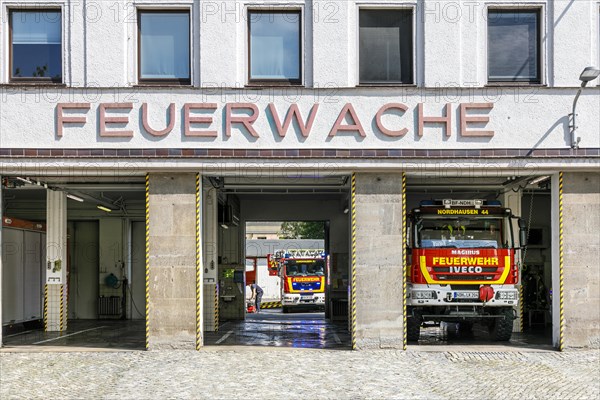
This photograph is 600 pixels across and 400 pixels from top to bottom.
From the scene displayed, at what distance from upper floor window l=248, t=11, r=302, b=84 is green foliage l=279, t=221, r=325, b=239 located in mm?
39197

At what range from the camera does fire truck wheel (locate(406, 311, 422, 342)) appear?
17.9 m

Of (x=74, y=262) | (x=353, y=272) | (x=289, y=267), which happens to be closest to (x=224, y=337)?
(x=353, y=272)

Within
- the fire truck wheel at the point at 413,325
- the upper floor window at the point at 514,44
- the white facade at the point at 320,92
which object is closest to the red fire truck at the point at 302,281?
the fire truck wheel at the point at 413,325

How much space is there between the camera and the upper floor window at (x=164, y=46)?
17.0 metres

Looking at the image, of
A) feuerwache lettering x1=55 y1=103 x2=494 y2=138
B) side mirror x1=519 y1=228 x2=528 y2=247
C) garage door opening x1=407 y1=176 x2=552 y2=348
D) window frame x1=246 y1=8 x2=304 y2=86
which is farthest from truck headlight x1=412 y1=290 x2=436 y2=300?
window frame x1=246 y1=8 x2=304 y2=86

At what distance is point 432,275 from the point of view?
1772 cm

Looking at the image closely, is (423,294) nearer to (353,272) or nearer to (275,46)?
(353,272)

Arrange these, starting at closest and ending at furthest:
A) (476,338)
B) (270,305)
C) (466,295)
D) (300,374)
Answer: (300,374) < (466,295) < (476,338) < (270,305)

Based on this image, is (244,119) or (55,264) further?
(55,264)

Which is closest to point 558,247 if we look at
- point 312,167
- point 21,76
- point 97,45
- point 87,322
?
point 312,167

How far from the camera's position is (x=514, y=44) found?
56.1ft

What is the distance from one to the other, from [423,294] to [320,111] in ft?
14.2

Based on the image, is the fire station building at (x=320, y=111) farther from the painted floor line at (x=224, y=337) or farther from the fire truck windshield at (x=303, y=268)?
the fire truck windshield at (x=303, y=268)

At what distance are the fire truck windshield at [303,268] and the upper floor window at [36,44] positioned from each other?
67.5 ft
